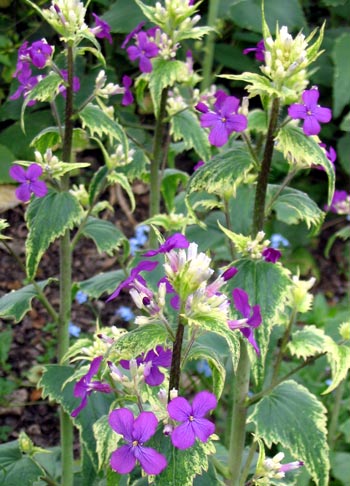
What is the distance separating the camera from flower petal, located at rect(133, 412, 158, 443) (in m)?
1.18

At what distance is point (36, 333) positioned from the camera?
328 cm

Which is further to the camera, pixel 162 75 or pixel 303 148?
pixel 162 75

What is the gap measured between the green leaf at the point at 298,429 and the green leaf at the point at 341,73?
95.5 inches

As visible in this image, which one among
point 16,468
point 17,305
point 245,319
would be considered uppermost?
point 245,319

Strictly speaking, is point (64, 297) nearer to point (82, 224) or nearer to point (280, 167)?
point (82, 224)

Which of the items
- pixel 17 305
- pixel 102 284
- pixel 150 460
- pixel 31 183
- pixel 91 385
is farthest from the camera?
pixel 102 284

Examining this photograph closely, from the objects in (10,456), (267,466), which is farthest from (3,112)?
(267,466)

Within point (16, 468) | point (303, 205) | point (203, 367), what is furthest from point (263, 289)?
point (203, 367)

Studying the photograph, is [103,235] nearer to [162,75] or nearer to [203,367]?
[162,75]

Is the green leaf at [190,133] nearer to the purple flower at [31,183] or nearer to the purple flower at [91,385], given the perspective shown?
the purple flower at [31,183]

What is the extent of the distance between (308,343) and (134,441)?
28.1 inches

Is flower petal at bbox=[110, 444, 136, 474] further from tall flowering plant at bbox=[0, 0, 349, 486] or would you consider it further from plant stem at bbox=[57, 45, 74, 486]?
plant stem at bbox=[57, 45, 74, 486]

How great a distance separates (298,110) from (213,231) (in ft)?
2.98

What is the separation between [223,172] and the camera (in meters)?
1.54
